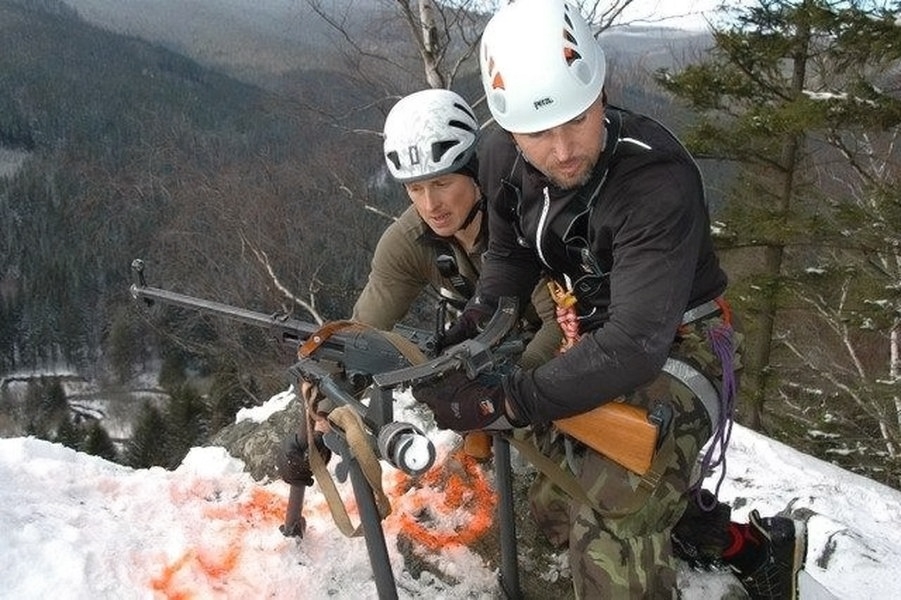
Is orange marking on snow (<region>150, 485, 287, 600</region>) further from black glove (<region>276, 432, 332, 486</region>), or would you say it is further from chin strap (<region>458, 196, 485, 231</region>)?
chin strap (<region>458, 196, 485, 231</region>)

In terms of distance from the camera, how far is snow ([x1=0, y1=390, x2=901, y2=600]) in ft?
10.9

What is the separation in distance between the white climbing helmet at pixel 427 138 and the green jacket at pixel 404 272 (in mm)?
427

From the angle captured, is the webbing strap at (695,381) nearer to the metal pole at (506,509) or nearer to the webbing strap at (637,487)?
the webbing strap at (637,487)

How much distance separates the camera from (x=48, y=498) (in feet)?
12.8

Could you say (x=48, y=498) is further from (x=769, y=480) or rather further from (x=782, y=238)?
(x=782, y=238)

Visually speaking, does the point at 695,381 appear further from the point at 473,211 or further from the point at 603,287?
the point at 473,211

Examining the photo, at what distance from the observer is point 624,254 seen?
2.83m

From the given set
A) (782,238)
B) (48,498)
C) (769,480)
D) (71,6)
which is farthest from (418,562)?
(71,6)

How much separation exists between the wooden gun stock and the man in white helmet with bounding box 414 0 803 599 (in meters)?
0.09

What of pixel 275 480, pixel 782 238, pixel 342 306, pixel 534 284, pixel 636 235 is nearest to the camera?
pixel 636 235

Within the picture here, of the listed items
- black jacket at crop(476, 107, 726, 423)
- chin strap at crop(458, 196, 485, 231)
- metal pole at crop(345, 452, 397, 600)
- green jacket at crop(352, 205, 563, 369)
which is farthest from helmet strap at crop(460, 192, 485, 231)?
metal pole at crop(345, 452, 397, 600)

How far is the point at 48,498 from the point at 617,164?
11.2ft

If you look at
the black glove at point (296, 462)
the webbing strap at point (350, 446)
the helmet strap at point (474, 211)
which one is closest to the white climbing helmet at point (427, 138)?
the helmet strap at point (474, 211)

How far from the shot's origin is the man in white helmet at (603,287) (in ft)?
9.20
